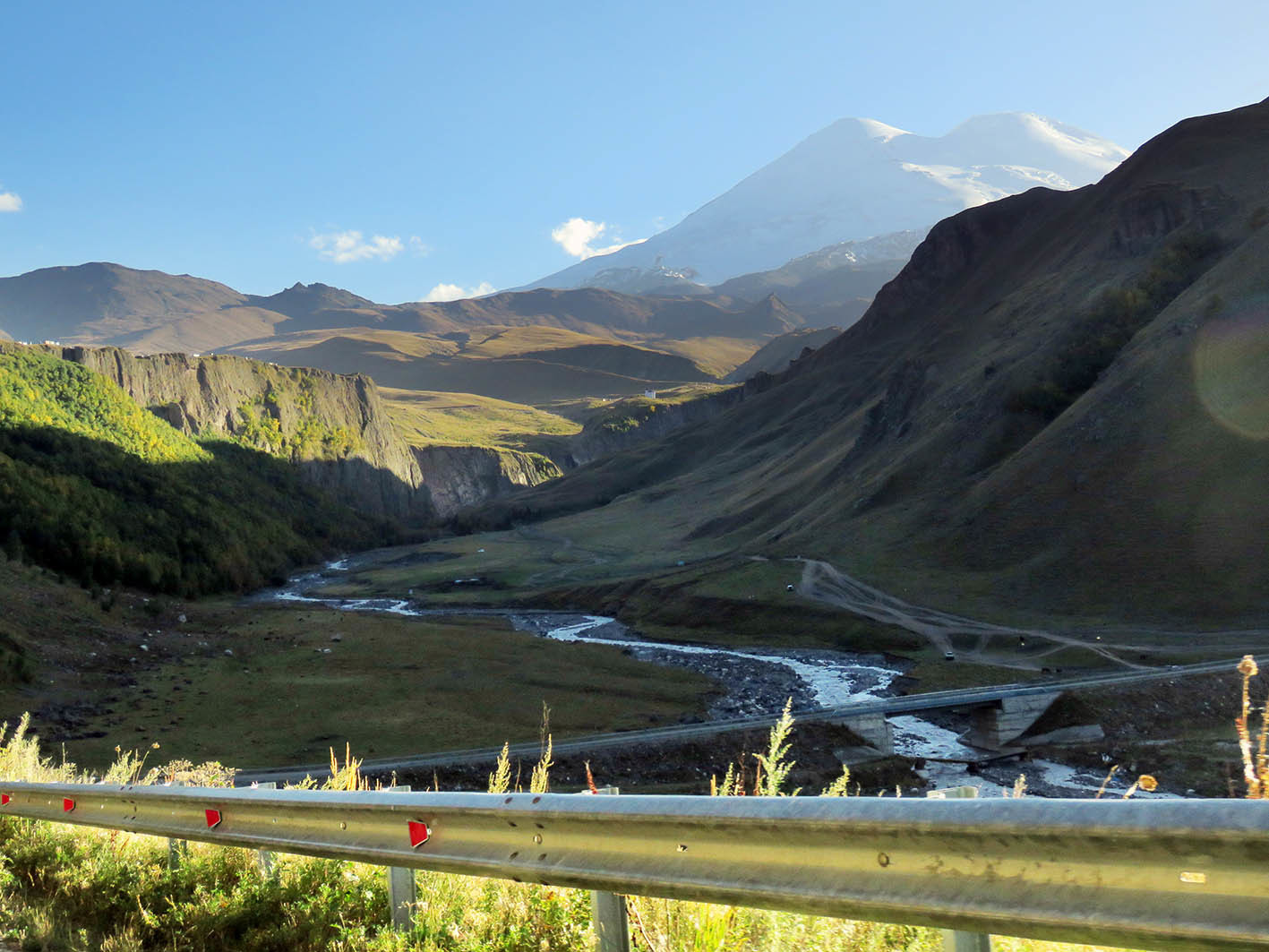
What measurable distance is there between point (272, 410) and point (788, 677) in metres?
136

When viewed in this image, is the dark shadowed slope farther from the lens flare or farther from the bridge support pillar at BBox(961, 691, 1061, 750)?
the bridge support pillar at BBox(961, 691, 1061, 750)

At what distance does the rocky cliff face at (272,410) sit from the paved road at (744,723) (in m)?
118

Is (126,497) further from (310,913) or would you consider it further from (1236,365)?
(310,913)

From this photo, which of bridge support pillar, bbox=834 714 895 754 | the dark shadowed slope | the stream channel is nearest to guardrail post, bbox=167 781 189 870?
the stream channel

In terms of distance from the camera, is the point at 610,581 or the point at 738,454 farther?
the point at 738,454

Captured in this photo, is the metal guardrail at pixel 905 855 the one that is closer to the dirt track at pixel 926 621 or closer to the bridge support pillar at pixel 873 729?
the bridge support pillar at pixel 873 729

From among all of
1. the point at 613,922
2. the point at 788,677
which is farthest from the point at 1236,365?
the point at 613,922

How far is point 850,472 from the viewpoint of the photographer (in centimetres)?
11775

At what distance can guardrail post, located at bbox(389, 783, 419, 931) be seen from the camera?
5.16m

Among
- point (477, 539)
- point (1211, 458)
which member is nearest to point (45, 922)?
A: point (1211, 458)

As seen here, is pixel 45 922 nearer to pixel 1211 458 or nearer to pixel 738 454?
pixel 1211 458

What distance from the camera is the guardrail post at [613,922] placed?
13.9 feet

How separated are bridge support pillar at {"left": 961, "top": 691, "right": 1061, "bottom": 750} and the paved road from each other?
1.07ft

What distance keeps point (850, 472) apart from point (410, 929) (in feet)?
380
